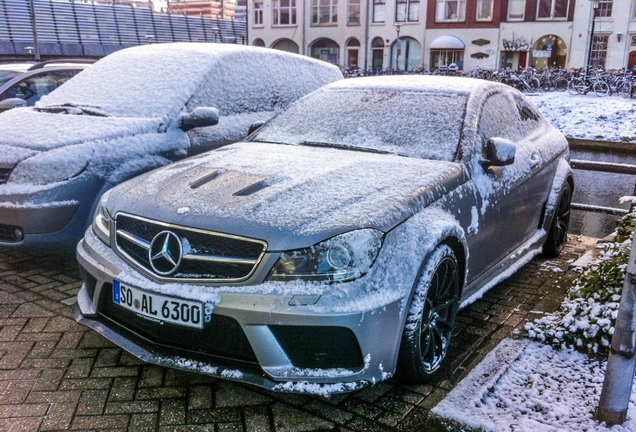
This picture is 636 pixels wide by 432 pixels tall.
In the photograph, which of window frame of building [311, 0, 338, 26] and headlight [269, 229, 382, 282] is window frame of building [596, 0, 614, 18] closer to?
window frame of building [311, 0, 338, 26]

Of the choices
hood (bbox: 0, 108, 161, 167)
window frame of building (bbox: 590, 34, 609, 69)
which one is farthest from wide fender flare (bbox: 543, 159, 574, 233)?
window frame of building (bbox: 590, 34, 609, 69)

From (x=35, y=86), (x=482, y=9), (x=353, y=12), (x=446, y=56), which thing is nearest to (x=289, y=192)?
(x=35, y=86)

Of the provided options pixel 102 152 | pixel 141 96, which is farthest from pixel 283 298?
pixel 141 96

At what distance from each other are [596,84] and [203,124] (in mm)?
21712

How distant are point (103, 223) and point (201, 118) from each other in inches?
68.7

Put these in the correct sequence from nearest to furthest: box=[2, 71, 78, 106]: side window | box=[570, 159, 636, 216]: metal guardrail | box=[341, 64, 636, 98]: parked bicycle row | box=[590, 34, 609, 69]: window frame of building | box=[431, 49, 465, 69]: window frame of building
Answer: box=[570, 159, 636, 216]: metal guardrail, box=[2, 71, 78, 106]: side window, box=[341, 64, 636, 98]: parked bicycle row, box=[590, 34, 609, 69]: window frame of building, box=[431, 49, 465, 69]: window frame of building

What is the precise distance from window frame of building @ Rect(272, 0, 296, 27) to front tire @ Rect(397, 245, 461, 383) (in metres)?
47.1

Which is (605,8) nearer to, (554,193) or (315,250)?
(554,193)

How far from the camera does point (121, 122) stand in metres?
4.80

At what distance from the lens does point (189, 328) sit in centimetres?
270

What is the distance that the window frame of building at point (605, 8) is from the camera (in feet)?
112

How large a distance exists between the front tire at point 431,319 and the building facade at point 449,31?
35833mm

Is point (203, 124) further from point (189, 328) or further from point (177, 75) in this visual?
point (189, 328)

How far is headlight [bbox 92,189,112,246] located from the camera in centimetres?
323
